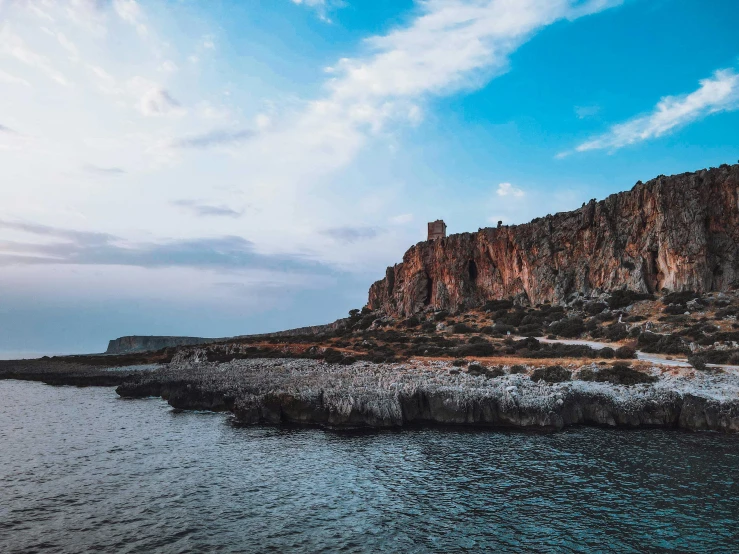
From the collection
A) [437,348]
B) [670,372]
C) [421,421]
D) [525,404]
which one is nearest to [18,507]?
[421,421]

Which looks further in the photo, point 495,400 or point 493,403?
point 495,400

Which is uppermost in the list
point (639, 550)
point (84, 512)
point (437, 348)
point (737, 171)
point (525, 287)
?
point (737, 171)

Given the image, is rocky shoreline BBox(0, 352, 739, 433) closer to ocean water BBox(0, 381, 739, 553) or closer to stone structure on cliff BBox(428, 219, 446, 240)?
ocean water BBox(0, 381, 739, 553)

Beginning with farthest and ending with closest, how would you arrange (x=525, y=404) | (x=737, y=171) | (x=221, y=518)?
(x=737, y=171) → (x=525, y=404) → (x=221, y=518)

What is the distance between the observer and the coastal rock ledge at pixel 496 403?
25.1m

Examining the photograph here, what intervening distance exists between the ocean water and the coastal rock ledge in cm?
154

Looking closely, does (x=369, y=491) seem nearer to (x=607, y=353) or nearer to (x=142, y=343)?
(x=607, y=353)

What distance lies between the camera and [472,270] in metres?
90.2

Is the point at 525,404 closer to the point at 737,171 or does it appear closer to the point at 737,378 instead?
the point at 737,378

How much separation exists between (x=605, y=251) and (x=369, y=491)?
63280 millimetres

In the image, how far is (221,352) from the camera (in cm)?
7162

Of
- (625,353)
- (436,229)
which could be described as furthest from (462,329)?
(436,229)

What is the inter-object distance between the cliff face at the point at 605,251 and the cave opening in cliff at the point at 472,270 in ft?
0.66

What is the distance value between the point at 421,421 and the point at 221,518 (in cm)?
1515
